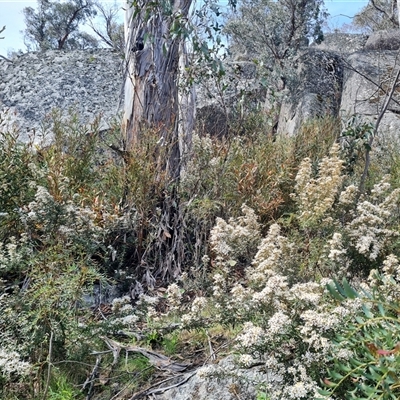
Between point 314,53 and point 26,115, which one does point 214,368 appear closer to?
point 26,115

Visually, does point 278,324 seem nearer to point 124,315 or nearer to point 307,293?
point 307,293

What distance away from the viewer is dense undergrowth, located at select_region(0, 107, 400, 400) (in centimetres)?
156

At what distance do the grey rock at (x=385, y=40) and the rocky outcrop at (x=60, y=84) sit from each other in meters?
5.94

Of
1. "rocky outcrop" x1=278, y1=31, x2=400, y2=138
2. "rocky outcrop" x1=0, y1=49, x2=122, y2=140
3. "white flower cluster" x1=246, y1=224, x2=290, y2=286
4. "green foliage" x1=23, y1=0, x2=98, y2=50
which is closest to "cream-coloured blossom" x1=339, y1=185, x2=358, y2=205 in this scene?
"white flower cluster" x1=246, y1=224, x2=290, y2=286

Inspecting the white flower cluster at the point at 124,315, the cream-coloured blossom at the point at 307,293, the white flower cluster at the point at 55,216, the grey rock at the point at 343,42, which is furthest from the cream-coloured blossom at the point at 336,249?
the grey rock at the point at 343,42

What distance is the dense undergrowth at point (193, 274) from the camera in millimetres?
1564

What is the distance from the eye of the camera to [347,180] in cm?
392

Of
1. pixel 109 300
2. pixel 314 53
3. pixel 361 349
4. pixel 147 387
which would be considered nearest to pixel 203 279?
pixel 109 300

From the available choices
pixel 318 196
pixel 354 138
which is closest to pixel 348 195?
pixel 318 196

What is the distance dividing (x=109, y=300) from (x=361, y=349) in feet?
6.67

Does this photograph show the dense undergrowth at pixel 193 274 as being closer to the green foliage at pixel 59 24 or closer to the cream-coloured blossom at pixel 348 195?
the cream-coloured blossom at pixel 348 195

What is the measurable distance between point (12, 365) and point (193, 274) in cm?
147

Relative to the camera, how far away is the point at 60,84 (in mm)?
8047

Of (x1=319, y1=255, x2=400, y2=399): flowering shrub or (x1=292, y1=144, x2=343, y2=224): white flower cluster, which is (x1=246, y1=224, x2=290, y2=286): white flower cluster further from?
(x1=319, y1=255, x2=400, y2=399): flowering shrub
